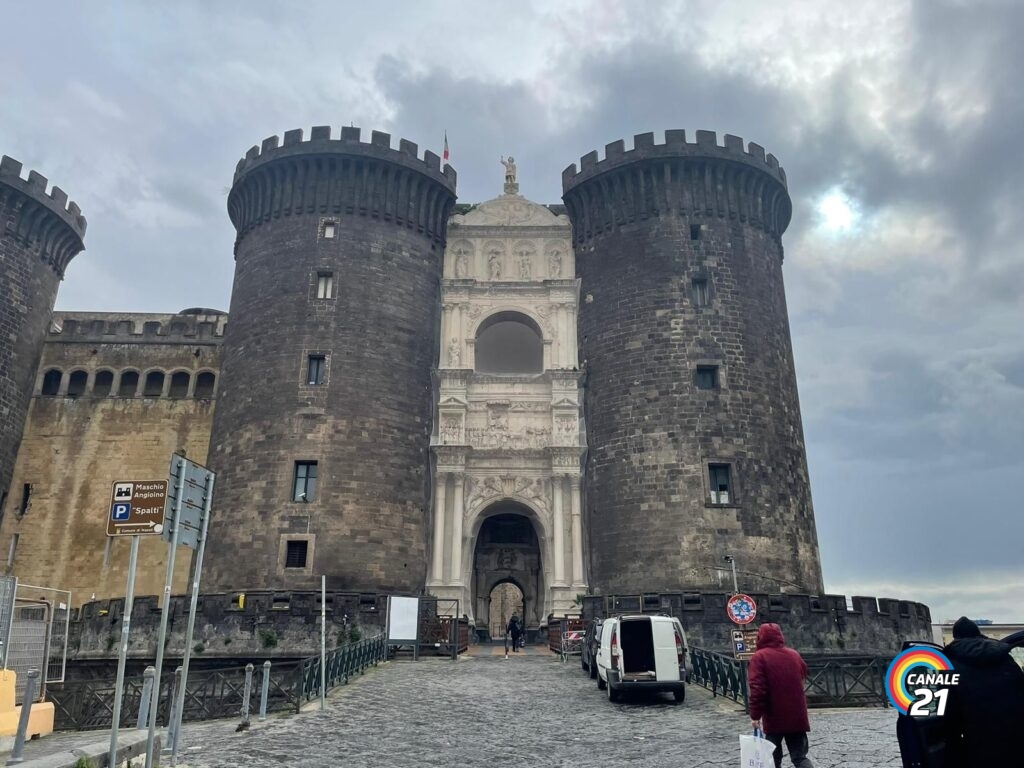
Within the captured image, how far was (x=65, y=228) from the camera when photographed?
1409 inches

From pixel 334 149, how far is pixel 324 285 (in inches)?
233

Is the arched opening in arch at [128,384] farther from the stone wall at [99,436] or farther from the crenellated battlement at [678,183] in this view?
the crenellated battlement at [678,183]

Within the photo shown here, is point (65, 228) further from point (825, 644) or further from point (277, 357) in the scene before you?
point (825, 644)

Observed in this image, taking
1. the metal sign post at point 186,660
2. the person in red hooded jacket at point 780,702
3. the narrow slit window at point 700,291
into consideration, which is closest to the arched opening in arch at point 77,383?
the narrow slit window at point 700,291

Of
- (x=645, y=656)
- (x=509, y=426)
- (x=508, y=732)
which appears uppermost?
(x=509, y=426)

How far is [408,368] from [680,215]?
12886 mm

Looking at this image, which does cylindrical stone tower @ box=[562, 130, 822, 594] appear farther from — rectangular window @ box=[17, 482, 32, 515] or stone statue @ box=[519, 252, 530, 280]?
rectangular window @ box=[17, 482, 32, 515]

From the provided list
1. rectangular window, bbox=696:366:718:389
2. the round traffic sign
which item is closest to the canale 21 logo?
the round traffic sign

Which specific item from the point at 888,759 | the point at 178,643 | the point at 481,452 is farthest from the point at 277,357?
the point at 888,759

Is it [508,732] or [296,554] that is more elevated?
[296,554]

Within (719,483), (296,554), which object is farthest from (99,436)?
(719,483)

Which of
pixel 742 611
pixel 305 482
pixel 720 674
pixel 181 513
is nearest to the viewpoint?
pixel 181 513

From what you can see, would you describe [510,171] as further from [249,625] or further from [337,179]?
[249,625]

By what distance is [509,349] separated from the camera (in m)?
39.0
